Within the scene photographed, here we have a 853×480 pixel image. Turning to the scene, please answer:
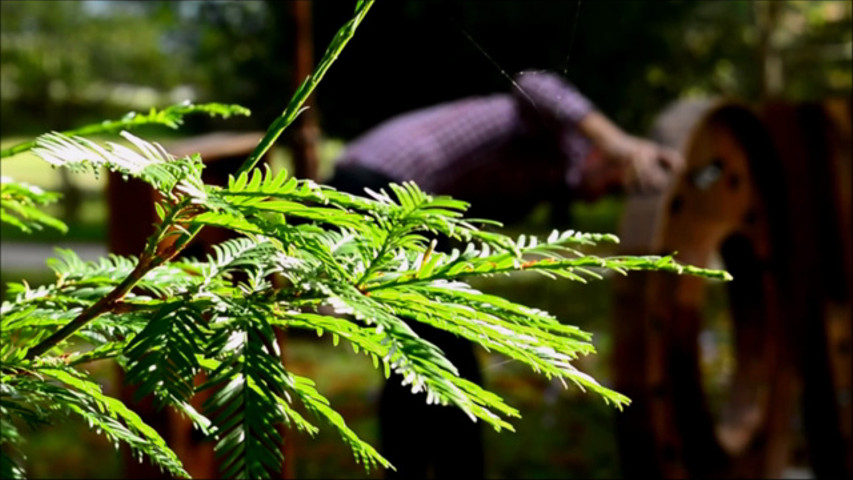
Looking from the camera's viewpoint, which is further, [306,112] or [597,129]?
[306,112]

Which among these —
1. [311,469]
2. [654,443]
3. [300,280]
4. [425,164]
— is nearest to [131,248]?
[425,164]

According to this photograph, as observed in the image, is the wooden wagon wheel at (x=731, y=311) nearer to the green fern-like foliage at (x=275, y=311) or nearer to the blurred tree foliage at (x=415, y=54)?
the blurred tree foliage at (x=415, y=54)

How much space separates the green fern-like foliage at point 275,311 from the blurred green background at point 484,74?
161 cm

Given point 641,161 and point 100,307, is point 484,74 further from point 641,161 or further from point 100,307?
point 100,307

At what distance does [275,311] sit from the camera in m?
1.15

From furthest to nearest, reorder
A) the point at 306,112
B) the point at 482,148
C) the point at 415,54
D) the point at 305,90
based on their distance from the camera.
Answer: the point at 306,112 < the point at 415,54 < the point at 482,148 < the point at 305,90

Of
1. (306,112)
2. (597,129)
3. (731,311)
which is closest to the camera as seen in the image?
(597,129)

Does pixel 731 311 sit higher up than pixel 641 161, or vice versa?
pixel 641 161

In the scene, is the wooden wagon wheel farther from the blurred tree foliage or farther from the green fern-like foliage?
the green fern-like foliage

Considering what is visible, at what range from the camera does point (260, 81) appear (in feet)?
33.0

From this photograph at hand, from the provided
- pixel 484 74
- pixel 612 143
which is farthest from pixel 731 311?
pixel 484 74

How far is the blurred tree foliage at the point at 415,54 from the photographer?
3779 mm

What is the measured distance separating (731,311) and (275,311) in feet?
15.1

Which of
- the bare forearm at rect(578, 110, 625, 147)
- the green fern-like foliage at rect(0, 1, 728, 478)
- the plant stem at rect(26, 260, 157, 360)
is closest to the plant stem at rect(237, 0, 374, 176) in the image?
the green fern-like foliage at rect(0, 1, 728, 478)
